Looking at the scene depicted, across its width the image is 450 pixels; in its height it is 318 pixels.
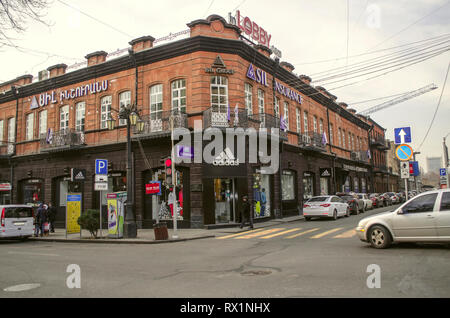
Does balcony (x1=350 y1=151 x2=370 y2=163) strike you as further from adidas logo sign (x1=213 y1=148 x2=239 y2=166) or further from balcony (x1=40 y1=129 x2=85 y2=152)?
balcony (x1=40 y1=129 x2=85 y2=152)

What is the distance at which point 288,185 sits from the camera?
86.4ft

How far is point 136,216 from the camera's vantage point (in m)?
21.7

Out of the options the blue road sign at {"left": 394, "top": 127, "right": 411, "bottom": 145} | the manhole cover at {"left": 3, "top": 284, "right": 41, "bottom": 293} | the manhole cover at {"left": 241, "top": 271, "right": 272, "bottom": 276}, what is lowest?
the manhole cover at {"left": 3, "top": 284, "right": 41, "bottom": 293}

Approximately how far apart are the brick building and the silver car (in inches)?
400

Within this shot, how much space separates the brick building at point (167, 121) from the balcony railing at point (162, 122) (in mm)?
67

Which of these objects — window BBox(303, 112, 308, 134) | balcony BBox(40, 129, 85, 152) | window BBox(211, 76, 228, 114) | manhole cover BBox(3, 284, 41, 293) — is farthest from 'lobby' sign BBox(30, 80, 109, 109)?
manhole cover BBox(3, 284, 41, 293)

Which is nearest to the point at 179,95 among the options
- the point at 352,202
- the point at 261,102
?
the point at 261,102

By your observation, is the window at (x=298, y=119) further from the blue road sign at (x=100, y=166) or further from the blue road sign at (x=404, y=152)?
the blue road sign at (x=100, y=166)

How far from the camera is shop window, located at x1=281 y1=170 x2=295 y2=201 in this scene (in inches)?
999

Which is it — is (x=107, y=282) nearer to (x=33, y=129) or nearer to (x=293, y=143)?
(x=293, y=143)

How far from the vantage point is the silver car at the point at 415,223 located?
8.98m

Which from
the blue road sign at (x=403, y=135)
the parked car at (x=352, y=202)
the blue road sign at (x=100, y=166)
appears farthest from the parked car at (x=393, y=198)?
the blue road sign at (x=100, y=166)
